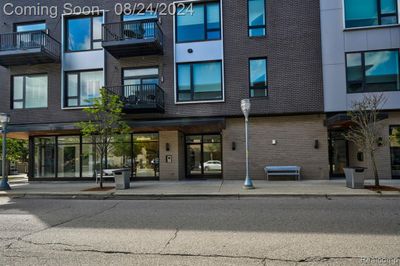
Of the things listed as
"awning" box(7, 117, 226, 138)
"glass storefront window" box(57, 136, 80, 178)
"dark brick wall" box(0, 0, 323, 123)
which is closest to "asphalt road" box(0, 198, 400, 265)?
"awning" box(7, 117, 226, 138)

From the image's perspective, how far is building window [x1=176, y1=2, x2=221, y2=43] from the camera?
17.2 meters

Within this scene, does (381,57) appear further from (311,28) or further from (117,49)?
(117,49)

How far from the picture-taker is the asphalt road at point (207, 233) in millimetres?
4855

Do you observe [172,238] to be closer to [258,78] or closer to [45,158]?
[258,78]

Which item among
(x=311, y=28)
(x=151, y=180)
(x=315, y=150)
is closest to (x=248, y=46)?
(x=311, y=28)

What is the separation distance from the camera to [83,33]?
1842 centimetres

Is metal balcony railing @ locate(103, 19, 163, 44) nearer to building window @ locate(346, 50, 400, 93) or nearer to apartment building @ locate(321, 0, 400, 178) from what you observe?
apartment building @ locate(321, 0, 400, 178)

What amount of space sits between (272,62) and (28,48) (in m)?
13.0

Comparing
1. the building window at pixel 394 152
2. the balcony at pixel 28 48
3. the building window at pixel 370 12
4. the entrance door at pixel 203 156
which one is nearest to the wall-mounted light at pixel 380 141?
the building window at pixel 394 152

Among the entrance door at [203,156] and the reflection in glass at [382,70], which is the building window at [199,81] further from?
the reflection in glass at [382,70]

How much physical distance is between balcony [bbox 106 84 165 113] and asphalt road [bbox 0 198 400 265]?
702 cm

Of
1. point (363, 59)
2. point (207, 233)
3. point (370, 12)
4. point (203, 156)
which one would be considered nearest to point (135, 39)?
point (203, 156)

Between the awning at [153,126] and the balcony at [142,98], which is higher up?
the balcony at [142,98]

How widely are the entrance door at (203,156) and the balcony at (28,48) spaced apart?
30.0 feet
